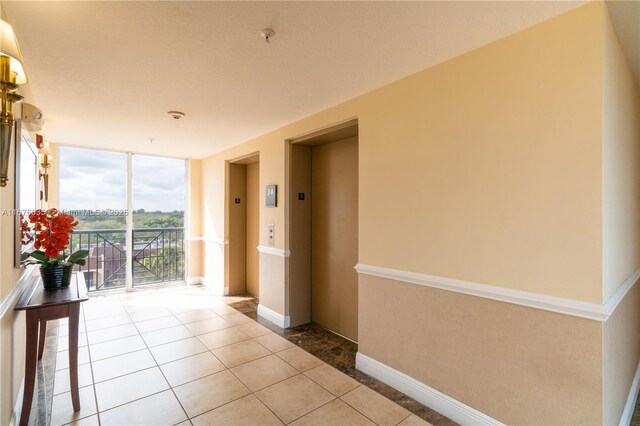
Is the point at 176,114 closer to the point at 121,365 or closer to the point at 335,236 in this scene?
the point at 335,236

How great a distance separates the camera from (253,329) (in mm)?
3586

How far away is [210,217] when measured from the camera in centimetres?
548

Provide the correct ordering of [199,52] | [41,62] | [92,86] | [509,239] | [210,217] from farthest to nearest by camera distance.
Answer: [210,217] < [92,86] < [41,62] < [199,52] < [509,239]

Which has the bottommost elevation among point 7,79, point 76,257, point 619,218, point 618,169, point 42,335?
point 42,335

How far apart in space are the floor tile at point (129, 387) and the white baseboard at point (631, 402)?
3.16 metres

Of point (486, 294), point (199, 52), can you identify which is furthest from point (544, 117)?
point (199, 52)

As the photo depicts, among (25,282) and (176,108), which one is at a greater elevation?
(176,108)

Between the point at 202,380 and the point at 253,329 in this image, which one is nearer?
the point at 202,380

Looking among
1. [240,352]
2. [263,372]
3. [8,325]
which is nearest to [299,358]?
[263,372]

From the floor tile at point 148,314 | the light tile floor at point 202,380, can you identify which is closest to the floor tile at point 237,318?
the light tile floor at point 202,380

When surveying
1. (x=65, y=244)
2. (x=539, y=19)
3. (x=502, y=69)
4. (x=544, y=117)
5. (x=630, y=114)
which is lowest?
(x=65, y=244)

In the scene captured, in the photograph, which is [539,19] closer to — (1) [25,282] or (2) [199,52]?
(2) [199,52]

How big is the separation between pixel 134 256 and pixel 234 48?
4.72 metres

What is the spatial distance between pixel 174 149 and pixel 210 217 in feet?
4.20
